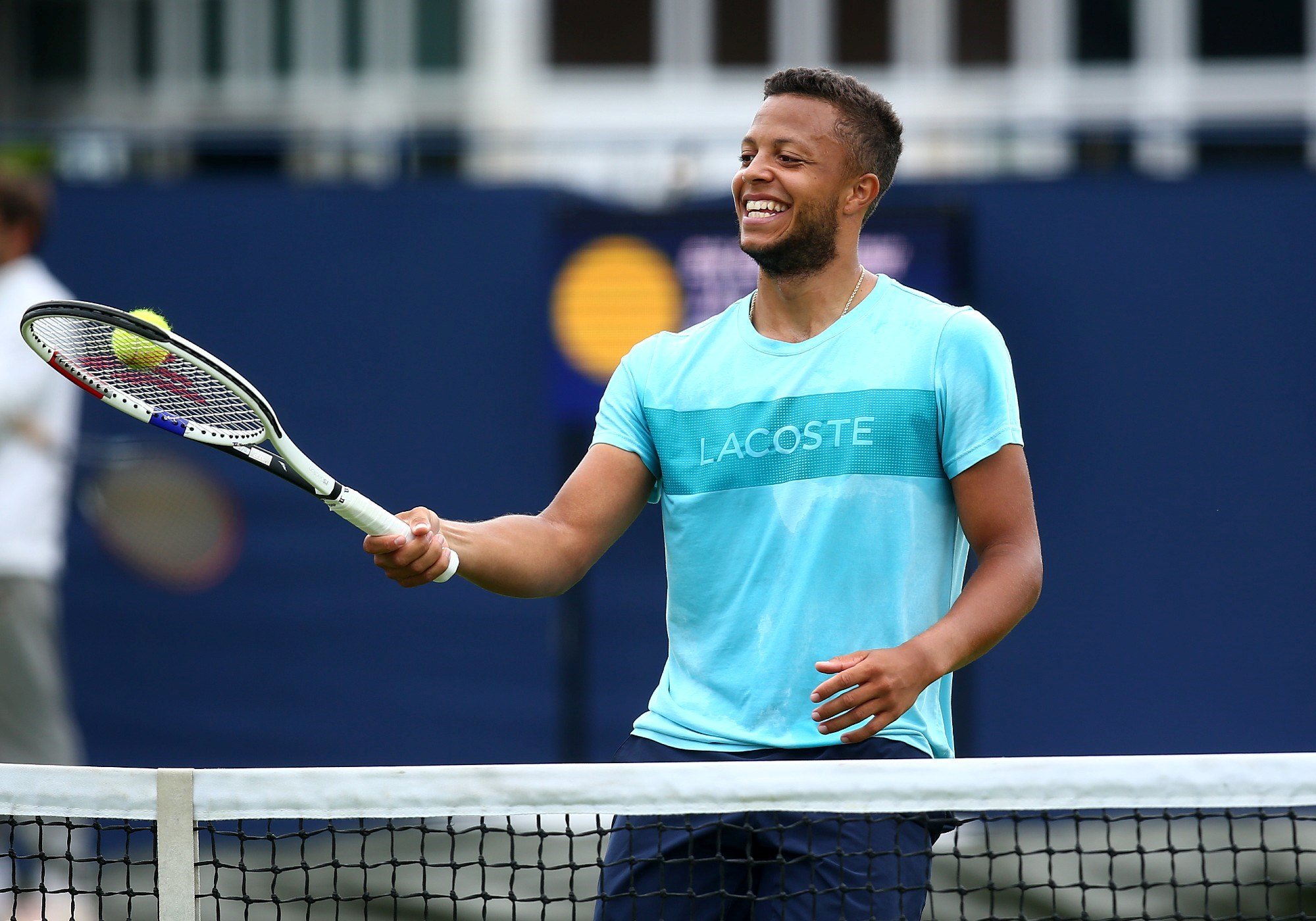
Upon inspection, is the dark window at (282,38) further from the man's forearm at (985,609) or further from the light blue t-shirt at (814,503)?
the man's forearm at (985,609)

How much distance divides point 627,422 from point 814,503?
1.41 ft

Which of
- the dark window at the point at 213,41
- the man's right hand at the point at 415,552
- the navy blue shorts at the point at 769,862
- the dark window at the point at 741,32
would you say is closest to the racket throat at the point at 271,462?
the man's right hand at the point at 415,552

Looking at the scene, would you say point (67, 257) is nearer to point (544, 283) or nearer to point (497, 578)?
point (544, 283)

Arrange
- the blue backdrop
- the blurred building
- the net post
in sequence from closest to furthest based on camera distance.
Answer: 1. the net post
2. the blue backdrop
3. the blurred building

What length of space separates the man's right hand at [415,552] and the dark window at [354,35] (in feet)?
29.1

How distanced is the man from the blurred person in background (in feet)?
10.1

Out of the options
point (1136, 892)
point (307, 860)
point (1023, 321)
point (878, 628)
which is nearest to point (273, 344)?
point (307, 860)

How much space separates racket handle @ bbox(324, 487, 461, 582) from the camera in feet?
8.45

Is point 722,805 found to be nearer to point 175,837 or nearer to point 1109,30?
point 175,837

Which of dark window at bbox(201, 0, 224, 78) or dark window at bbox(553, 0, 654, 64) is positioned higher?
dark window at bbox(201, 0, 224, 78)

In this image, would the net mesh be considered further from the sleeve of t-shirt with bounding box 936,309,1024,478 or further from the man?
the sleeve of t-shirt with bounding box 936,309,1024,478

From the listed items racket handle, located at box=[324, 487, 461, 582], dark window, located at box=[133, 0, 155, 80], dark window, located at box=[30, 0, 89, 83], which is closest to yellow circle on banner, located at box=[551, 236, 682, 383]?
racket handle, located at box=[324, 487, 461, 582]

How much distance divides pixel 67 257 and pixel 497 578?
471 centimetres

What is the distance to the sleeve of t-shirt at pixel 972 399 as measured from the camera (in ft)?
8.33
